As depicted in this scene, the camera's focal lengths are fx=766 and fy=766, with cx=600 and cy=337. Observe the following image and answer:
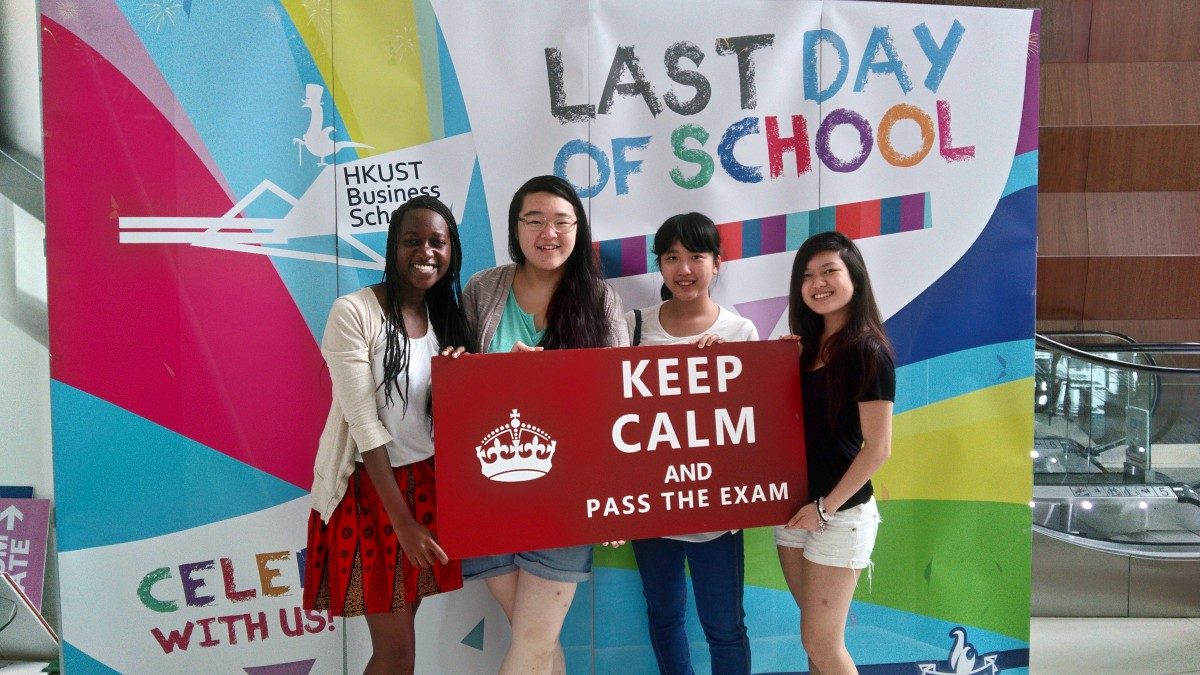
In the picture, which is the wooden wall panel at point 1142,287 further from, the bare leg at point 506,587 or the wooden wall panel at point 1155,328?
the bare leg at point 506,587

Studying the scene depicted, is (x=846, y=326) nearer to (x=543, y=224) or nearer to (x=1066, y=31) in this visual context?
(x=543, y=224)

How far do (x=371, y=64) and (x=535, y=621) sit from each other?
70.2 inches

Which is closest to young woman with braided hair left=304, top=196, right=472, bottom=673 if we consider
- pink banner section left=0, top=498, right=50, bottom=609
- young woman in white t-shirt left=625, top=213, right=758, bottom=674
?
young woman in white t-shirt left=625, top=213, right=758, bottom=674

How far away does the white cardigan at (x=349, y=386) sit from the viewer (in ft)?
6.26

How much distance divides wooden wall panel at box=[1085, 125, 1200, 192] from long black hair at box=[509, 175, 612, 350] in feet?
16.9

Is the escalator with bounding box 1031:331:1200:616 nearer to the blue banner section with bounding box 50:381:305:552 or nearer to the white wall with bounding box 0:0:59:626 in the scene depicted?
the blue banner section with bounding box 50:381:305:552

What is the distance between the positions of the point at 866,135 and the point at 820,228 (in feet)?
1.18

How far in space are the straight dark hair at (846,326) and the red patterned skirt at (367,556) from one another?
3.69ft

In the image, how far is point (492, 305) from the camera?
216cm

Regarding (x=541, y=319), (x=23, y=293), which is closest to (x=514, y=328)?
(x=541, y=319)

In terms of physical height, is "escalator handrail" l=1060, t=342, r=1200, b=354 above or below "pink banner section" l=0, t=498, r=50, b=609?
above

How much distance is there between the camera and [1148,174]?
18.8 feet

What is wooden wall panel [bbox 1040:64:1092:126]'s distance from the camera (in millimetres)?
5617

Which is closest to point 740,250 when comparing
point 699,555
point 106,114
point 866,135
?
point 866,135
